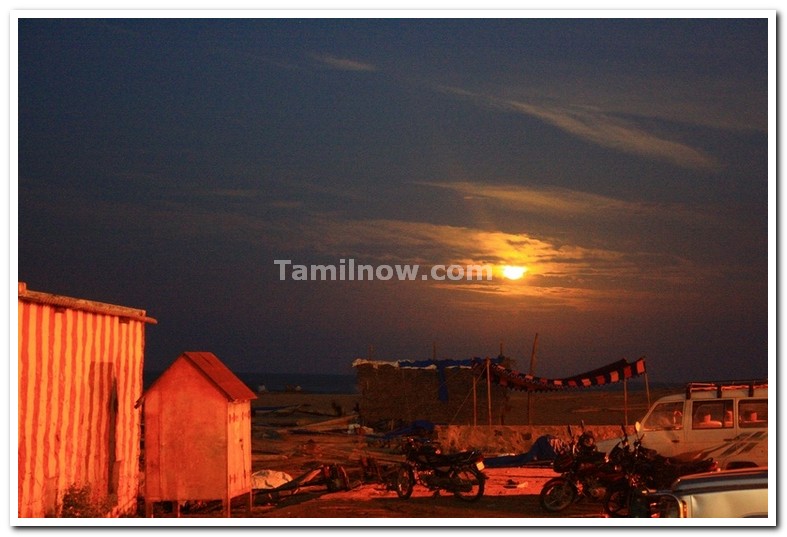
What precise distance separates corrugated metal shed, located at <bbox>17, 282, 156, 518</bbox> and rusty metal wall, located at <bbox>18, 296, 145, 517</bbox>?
1 centimetres

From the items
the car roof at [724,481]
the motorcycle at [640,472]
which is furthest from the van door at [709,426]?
the car roof at [724,481]

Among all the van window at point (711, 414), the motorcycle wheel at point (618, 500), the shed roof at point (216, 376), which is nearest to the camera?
the shed roof at point (216, 376)

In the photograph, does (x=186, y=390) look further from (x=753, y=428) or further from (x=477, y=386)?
(x=477, y=386)


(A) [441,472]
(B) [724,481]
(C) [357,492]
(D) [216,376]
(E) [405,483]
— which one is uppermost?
(D) [216,376]

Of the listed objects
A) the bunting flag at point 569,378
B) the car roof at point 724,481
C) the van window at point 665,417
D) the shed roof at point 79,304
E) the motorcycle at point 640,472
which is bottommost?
the motorcycle at point 640,472

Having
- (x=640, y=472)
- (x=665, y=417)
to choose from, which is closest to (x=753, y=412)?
(x=665, y=417)

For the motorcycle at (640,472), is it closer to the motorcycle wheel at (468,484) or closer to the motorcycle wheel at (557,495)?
the motorcycle wheel at (557,495)

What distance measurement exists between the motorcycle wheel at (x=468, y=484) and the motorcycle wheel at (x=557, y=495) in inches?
54.8

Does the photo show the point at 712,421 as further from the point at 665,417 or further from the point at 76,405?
the point at 76,405

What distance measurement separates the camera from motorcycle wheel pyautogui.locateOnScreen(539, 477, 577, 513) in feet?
43.2

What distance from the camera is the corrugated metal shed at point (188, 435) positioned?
11.7m

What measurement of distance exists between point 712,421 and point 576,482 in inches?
100

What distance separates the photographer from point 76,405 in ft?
37.4

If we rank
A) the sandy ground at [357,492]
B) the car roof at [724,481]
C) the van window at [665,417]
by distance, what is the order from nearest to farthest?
the car roof at [724,481]
the sandy ground at [357,492]
the van window at [665,417]
